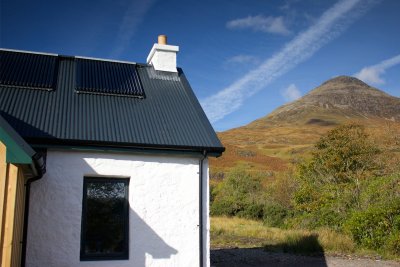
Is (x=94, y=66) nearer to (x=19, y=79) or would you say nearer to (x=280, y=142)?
(x=19, y=79)

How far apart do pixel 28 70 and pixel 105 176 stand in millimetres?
3684

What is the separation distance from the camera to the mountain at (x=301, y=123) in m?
69.3

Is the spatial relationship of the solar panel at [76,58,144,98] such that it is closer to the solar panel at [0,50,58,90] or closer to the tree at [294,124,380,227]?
the solar panel at [0,50,58,90]

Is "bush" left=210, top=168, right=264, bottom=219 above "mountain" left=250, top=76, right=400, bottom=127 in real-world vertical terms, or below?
below

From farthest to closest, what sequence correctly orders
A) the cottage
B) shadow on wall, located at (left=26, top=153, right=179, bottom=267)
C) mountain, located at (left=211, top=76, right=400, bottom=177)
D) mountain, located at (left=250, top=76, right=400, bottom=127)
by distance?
mountain, located at (left=250, top=76, right=400, bottom=127)
mountain, located at (left=211, top=76, right=400, bottom=177)
the cottage
shadow on wall, located at (left=26, top=153, right=179, bottom=267)

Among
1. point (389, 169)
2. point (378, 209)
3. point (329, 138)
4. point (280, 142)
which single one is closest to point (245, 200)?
point (329, 138)

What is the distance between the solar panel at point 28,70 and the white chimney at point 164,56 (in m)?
2.61

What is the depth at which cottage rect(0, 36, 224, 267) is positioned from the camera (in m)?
8.18

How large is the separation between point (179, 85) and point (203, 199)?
3616 millimetres

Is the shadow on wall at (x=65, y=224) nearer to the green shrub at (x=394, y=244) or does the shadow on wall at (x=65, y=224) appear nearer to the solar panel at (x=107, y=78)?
the solar panel at (x=107, y=78)

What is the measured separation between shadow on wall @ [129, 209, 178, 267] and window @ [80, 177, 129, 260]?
132 millimetres

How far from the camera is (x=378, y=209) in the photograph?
16.0 metres

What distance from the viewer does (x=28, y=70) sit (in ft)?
34.2

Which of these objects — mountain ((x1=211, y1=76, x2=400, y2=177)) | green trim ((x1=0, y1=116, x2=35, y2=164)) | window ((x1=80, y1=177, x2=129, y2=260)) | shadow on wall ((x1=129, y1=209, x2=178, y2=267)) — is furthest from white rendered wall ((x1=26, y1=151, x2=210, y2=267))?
mountain ((x1=211, y1=76, x2=400, y2=177))
